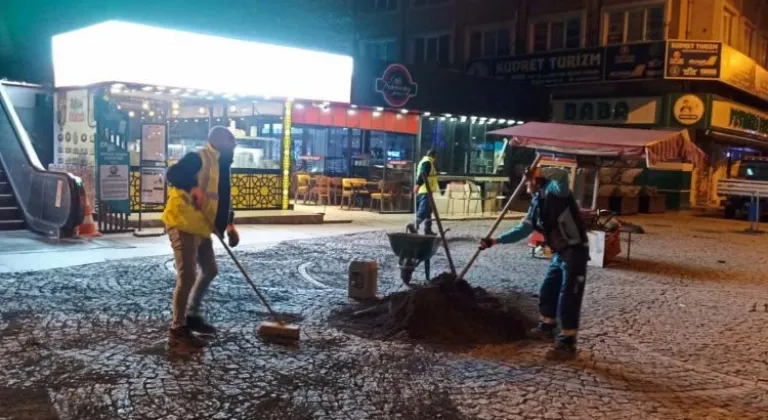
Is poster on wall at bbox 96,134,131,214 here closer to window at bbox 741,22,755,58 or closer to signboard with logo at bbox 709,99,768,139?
signboard with logo at bbox 709,99,768,139

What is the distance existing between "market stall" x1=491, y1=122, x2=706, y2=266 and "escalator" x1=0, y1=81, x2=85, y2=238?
774 centimetres

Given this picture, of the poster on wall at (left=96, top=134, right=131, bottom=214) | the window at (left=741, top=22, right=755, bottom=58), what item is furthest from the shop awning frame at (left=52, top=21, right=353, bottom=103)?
the window at (left=741, top=22, right=755, bottom=58)

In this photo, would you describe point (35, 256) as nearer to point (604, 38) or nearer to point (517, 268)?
point (517, 268)

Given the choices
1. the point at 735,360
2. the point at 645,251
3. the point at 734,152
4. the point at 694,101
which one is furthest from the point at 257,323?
the point at 734,152

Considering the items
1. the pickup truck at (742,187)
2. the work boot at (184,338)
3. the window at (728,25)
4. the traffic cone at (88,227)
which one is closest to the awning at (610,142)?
the work boot at (184,338)

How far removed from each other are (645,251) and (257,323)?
9.81 metres

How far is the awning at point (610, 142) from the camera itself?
37.5 feet

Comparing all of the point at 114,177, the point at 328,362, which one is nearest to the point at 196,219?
the point at 328,362

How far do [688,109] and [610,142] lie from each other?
16.4 meters

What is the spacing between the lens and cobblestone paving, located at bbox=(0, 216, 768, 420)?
5.02m

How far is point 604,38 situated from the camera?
28141 mm

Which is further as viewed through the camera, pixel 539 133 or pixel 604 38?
pixel 604 38

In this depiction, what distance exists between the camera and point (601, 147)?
1172 centimetres

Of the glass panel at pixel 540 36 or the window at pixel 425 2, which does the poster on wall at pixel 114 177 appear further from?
the window at pixel 425 2
